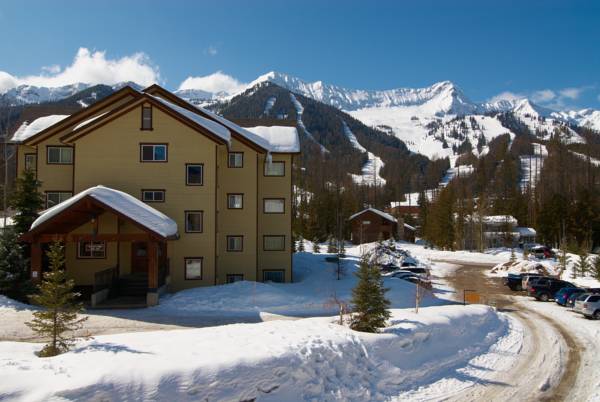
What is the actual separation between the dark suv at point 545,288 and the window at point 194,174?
925 inches

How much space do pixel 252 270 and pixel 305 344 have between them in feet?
58.3

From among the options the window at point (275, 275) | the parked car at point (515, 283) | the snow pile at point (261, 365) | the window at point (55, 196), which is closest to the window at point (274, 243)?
the window at point (275, 275)

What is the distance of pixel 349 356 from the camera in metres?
11.8

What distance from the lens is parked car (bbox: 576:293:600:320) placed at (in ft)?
78.4

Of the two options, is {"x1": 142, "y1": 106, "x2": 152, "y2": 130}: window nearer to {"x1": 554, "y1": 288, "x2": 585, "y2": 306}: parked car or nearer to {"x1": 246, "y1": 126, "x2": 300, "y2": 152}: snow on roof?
{"x1": 246, "y1": 126, "x2": 300, "y2": 152}: snow on roof

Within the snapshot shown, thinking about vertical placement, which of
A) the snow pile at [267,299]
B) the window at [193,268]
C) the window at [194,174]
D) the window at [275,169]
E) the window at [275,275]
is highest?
the window at [275,169]

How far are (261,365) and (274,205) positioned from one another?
71.5 feet

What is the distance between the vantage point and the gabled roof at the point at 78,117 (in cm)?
2762

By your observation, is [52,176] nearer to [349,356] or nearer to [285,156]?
[285,156]

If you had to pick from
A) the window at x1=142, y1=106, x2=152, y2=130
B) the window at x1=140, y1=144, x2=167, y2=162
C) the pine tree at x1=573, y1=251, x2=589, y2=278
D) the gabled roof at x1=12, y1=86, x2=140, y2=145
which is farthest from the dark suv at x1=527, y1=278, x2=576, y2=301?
the gabled roof at x1=12, y1=86, x2=140, y2=145

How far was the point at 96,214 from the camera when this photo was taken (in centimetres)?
2303

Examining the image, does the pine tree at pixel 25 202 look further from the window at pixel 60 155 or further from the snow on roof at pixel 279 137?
the snow on roof at pixel 279 137

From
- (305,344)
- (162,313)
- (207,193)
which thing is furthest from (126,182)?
(305,344)

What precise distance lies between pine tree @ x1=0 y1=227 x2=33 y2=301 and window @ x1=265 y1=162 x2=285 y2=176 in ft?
50.1
